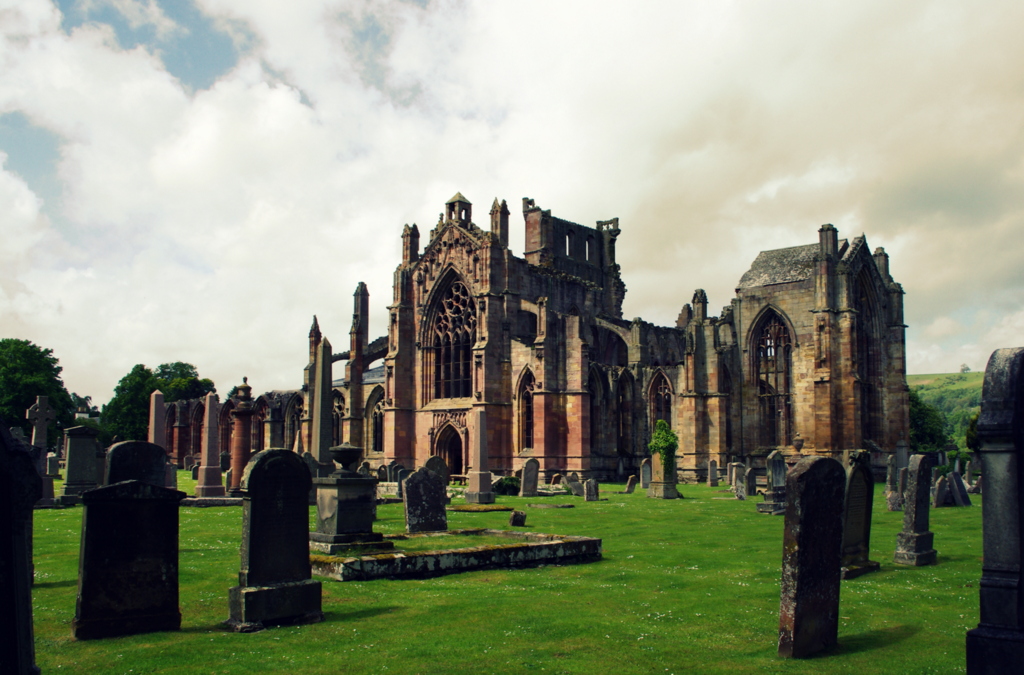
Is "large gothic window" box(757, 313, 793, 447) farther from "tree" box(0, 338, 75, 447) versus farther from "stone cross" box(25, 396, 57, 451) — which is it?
"tree" box(0, 338, 75, 447)

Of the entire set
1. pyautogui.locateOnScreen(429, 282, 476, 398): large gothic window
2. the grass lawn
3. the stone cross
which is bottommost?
the grass lawn

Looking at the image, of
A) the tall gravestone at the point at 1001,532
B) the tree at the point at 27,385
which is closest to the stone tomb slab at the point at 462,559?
the tall gravestone at the point at 1001,532

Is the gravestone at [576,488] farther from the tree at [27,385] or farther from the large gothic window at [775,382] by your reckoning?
the tree at [27,385]

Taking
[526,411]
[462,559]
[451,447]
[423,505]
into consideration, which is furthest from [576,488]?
[462,559]

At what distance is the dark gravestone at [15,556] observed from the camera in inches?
186

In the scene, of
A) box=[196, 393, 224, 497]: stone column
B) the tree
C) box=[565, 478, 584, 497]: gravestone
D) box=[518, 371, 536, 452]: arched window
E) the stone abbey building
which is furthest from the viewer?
the tree

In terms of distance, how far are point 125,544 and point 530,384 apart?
106 ft

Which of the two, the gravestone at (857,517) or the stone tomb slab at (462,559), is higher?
the gravestone at (857,517)

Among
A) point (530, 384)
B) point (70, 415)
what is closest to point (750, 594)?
point (530, 384)

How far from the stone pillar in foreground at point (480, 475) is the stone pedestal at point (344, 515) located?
39.2 ft

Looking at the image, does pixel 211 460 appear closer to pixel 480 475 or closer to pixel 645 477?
pixel 480 475

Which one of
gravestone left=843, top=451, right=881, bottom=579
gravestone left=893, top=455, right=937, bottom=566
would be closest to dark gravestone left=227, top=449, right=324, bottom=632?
gravestone left=843, top=451, right=881, bottom=579

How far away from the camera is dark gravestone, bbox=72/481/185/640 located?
301 inches

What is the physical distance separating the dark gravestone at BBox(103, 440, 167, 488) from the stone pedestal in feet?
7.79
